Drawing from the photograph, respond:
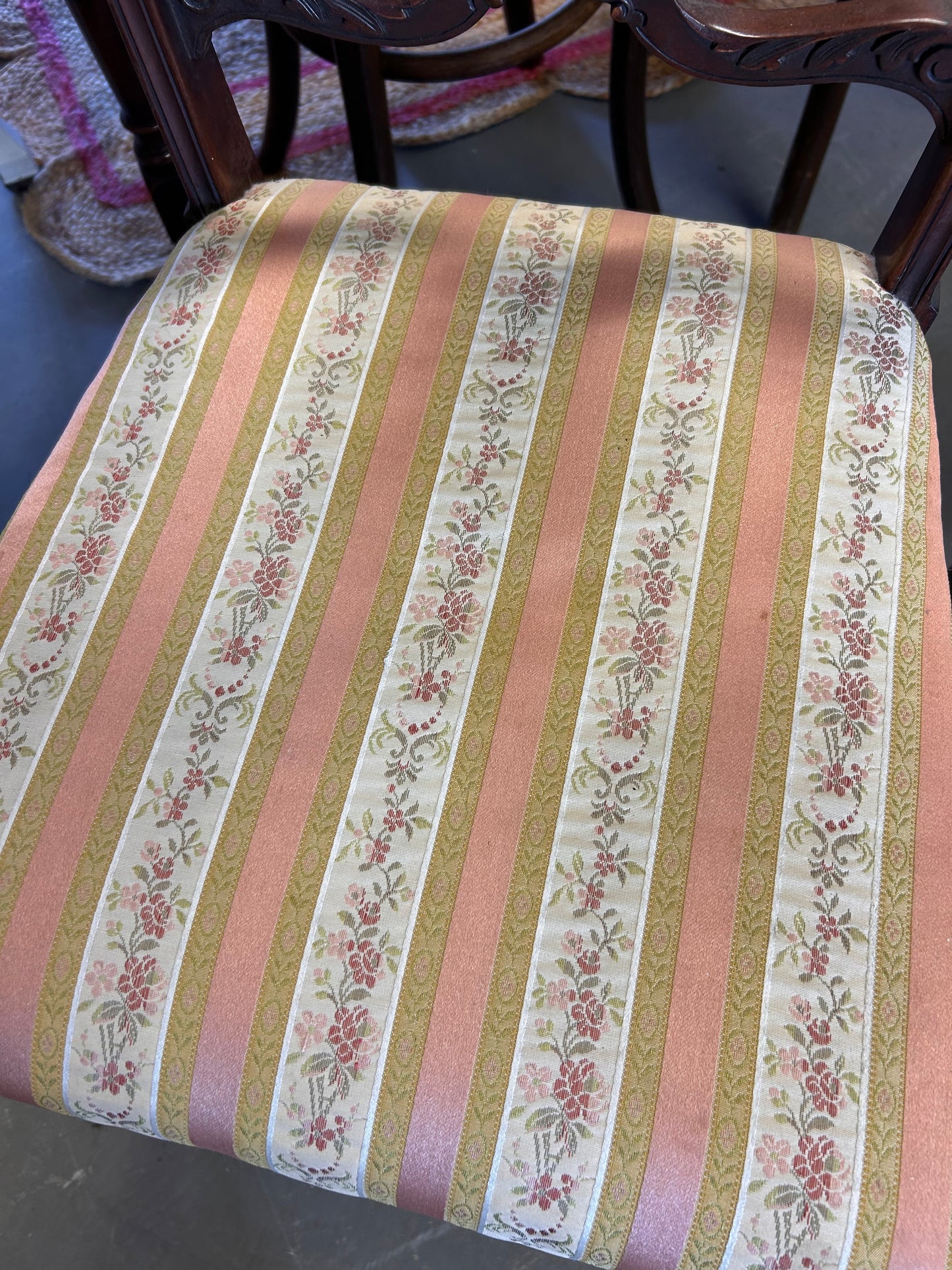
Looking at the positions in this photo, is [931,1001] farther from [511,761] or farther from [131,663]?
[131,663]

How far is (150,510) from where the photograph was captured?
2.21 feet

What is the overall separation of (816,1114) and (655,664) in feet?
0.88

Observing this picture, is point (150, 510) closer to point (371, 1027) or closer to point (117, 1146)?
point (371, 1027)

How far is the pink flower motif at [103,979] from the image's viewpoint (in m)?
0.56

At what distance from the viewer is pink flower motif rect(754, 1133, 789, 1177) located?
19.6 inches

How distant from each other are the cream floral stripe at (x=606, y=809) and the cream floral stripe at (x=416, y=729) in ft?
0.22

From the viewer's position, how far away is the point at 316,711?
612 millimetres

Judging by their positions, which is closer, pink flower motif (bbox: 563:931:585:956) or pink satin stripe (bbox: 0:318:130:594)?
pink flower motif (bbox: 563:931:585:956)

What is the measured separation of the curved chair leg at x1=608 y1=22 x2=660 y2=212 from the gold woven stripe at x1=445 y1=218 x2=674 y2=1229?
24.3 inches

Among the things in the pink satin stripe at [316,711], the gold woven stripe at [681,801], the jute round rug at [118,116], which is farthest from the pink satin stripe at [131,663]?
the jute round rug at [118,116]

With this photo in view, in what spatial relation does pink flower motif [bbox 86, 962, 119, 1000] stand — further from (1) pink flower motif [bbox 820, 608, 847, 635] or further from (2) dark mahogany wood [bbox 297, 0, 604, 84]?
(2) dark mahogany wood [bbox 297, 0, 604, 84]

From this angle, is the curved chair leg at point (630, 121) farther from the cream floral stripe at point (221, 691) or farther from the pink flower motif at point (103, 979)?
the pink flower motif at point (103, 979)

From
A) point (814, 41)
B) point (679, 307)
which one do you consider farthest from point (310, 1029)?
point (814, 41)

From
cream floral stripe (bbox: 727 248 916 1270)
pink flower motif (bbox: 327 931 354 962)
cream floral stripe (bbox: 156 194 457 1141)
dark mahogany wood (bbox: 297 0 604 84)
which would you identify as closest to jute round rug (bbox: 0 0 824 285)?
dark mahogany wood (bbox: 297 0 604 84)
